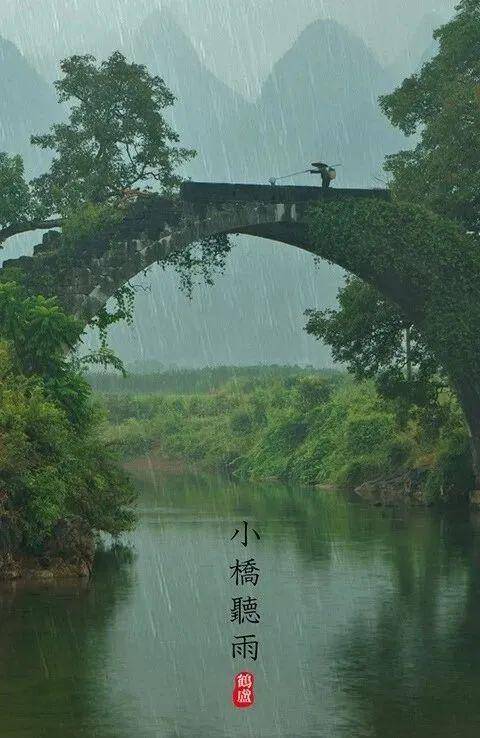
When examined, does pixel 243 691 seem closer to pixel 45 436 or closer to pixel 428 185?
pixel 45 436

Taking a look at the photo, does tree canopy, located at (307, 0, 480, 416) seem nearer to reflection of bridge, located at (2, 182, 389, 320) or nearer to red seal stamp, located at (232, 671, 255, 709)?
reflection of bridge, located at (2, 182, 389, 320)

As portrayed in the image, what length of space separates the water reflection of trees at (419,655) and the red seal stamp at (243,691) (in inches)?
46.1

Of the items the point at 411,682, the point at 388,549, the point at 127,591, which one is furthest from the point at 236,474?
the point at 411,682

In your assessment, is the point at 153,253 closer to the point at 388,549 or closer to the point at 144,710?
the point at 388,549

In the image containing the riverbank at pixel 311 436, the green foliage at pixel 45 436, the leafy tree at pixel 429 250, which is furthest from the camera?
the riverbank at pixel 311 436

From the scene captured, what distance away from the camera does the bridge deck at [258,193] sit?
121 ft

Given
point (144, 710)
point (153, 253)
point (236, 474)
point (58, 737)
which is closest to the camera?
point (58, 737)

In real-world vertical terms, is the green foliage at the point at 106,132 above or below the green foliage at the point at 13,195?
above

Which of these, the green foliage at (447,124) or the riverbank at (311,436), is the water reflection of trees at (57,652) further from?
the green foliage at (447,124)

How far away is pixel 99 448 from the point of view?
2858cm

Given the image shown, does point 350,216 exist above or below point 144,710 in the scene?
above

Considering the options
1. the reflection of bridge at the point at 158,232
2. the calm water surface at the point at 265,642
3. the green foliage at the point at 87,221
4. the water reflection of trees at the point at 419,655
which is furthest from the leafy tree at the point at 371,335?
the water reflection of trees at the point at 419,655

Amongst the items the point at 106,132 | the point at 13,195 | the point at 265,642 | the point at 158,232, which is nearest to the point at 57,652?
the point at 265,642

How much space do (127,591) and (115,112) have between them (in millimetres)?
18071
